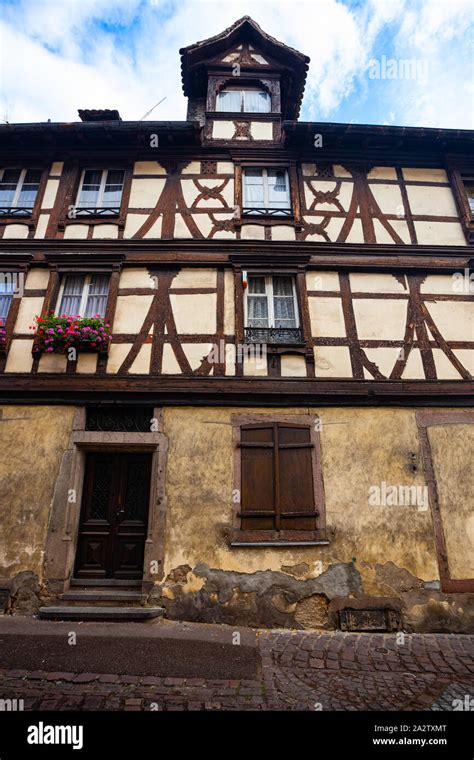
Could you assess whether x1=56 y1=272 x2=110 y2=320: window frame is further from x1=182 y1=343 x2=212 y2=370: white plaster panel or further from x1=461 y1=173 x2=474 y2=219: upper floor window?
x1=461 y1=173 x2=474 y2=219: upper floor window

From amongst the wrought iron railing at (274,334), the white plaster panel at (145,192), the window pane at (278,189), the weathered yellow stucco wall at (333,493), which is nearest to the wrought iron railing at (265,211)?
the window pane at (278,189)

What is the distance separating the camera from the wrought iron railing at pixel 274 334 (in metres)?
7.55

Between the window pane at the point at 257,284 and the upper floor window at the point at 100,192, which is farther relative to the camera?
the upper floor window at the point at 100,192

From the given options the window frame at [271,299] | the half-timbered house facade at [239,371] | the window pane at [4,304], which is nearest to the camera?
the half-timbered house facade at [239,371]

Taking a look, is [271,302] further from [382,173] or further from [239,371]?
[382,173]

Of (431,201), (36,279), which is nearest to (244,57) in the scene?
(431,201)

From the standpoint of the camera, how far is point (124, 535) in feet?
22.4

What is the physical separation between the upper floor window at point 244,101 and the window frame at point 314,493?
7899 mm

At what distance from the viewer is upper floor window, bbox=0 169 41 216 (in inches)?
341

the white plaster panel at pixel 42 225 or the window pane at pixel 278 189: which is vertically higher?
the window pane at pixel 278 189

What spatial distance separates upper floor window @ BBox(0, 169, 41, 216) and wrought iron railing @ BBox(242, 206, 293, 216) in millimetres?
4764

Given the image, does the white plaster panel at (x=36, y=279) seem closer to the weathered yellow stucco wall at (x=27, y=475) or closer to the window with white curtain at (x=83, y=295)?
the window with white curtain at (x=83, y=295)

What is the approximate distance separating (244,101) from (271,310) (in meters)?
6.00

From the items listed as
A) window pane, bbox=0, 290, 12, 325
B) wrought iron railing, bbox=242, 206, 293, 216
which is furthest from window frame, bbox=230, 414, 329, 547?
window pane, bbox=0, 290, 12, 325
